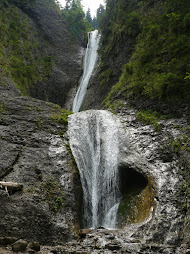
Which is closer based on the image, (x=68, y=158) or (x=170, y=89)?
(x=68, y=158)

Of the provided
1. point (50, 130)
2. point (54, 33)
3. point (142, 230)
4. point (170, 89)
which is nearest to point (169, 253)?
point (142, 230)

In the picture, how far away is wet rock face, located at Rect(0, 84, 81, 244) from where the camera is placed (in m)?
7.68

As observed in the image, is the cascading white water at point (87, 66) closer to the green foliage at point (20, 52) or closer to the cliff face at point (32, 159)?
the cliff face at point (32, 159)

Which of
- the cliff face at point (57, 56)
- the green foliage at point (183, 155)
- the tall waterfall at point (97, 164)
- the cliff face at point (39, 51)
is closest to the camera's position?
the green foliage at point (183, 155)

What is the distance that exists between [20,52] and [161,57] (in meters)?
15.8

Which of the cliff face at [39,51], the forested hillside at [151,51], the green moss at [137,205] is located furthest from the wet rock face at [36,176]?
the cliff face at [39,51]

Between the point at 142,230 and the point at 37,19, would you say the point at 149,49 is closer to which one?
the point at 142,230

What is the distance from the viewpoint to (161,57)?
1598cm

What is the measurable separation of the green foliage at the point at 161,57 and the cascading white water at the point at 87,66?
778cm

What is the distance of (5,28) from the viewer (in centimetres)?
2434

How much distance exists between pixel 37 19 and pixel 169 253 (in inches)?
1436

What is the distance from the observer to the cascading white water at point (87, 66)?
25.8m

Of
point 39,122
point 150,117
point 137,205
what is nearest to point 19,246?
point 137,205

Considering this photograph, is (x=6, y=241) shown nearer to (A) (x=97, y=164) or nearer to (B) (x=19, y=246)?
(B) (x=19, y=246)
